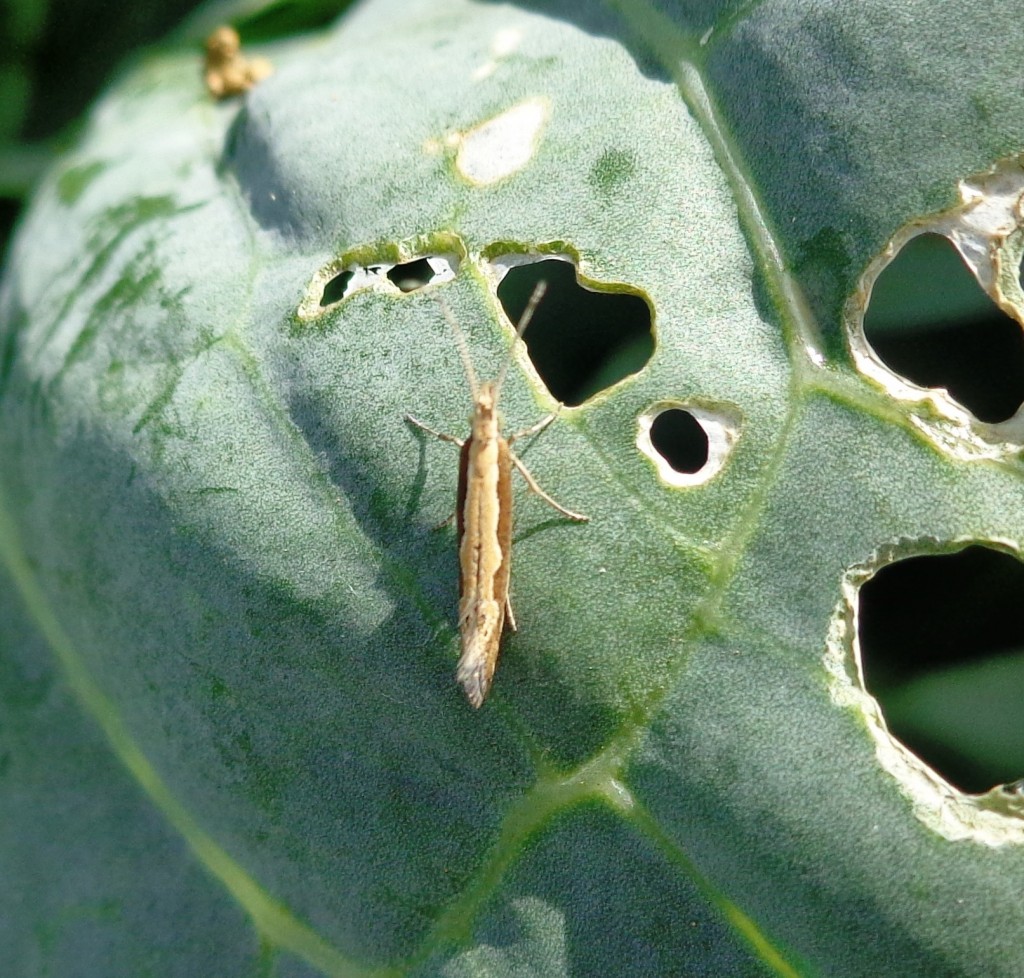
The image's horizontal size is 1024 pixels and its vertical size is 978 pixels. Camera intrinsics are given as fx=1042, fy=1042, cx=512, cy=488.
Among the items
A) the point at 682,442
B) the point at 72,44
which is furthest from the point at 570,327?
the point at 72,44

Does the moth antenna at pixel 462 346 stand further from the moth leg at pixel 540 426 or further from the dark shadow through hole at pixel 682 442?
the dark shadow through hole at pixel 682 442

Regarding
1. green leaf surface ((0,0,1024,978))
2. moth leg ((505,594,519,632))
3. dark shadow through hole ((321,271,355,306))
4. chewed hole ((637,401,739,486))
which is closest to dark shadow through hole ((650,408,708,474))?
chewed hole ((637,401,739,486))

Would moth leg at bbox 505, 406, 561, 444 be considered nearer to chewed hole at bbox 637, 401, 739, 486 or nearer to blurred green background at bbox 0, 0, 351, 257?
chewed hole at bbox 637, 401, 739, 486

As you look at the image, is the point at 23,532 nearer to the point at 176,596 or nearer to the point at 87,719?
the point at 87,719

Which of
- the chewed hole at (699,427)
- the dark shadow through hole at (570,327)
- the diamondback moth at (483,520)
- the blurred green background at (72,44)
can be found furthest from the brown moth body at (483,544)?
the blurred green background at (72,44)

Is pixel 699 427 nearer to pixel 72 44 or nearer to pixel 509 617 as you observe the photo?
pixel 509 617

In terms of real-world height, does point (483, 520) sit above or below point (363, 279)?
below

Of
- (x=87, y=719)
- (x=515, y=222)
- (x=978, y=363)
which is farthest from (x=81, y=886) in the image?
(x=978, y=363)
